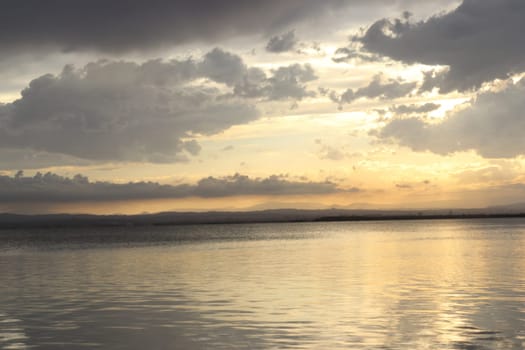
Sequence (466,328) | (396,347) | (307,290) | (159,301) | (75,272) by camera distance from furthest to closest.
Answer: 1. (75,272)
2. (307,290)
3. (159,301)
4. (466,328)
5. (396,347)

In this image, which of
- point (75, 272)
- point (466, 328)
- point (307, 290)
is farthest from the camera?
point (75, 272)

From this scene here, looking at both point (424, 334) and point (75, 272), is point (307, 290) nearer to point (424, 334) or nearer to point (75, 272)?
point (424, 334)

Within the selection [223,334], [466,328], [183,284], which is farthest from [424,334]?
[183,284]

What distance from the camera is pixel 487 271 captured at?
1949 inches

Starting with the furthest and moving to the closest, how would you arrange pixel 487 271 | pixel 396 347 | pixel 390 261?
pixel 390 261 < pixel 487 271 < pixel 396 347

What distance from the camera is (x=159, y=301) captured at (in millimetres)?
34969

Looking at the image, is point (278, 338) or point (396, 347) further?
point (278, 338)

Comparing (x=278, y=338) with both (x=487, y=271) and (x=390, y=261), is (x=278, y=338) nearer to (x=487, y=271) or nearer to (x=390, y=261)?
(x=487, y=271)

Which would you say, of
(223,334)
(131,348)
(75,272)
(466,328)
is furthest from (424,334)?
(75,272)

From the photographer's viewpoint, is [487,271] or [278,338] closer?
[278,338]

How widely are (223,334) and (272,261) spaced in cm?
3908

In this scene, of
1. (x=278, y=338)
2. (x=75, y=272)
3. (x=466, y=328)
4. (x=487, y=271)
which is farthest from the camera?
(x=75, y=272)

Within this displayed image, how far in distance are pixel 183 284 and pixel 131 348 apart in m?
20.8

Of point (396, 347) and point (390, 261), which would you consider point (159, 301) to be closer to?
point (396, 347)
